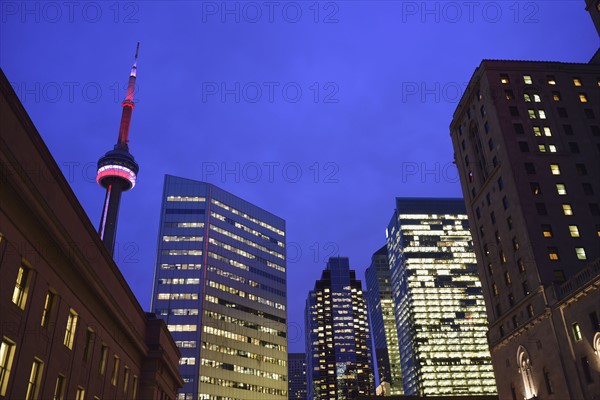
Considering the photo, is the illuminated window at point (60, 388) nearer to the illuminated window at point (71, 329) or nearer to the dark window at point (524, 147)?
the illuminated window at point (71, 329)

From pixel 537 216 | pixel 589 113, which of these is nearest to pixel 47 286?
pixel 537 216

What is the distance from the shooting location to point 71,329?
99.1 feet

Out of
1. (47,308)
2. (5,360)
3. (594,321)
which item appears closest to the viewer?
(5,360)

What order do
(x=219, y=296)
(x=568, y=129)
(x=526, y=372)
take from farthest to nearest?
1. (x=219, y=296)
2. (x=568, y=129)
3. (x=526, y=372)

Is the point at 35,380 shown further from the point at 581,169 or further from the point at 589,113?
the point at 589,113

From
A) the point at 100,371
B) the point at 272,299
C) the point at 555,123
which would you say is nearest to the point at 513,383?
the point at 555,123

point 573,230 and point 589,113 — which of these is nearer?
point 573,230

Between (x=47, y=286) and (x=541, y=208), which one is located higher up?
(x=541, y=208)

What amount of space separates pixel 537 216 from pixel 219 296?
9804 cm

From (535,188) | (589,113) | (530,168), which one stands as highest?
(589,113)

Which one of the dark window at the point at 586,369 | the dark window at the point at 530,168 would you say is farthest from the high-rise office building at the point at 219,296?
the dark window at the point at 586,369

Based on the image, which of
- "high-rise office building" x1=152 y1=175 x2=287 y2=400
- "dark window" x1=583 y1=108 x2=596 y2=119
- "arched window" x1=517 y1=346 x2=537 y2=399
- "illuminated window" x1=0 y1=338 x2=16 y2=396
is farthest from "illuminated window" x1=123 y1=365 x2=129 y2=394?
"high-rise office building" x1=152 y1=175 x2=287 y2=400

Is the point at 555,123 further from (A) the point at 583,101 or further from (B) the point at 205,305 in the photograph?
(B) the point at 205,305

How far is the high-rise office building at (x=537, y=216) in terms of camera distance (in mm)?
53250
